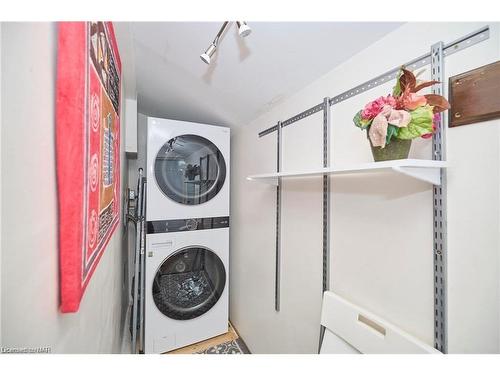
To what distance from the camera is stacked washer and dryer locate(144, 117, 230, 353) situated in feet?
5.34

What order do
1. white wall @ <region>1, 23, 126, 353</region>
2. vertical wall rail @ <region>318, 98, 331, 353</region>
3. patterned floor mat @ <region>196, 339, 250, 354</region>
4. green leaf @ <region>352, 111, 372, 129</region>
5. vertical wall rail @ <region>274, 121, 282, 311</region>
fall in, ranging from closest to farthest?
white wall @ <region>1, 23, 126, 353</region> < green leaf @ <region>352, 111, 372, 129</region> < vertical wall rail @ <region>318, 98, 331, 353</region> < vertical wall rail @ <region>274, 121, 282, 311</region> < patterned floor mat @ <region>196, 339, 250, 354</region>

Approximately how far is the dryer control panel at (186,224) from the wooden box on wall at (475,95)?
167 centimetres

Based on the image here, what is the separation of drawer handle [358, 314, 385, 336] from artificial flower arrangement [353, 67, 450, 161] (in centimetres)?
67

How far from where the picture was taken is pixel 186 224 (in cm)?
174

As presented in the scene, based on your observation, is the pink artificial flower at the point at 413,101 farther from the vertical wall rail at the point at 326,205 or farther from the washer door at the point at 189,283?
the washer door at the point at 189,283

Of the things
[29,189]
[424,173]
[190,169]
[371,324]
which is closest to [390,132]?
[424,173]

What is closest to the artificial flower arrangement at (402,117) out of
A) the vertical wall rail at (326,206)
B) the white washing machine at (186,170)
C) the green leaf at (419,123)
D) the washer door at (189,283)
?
the green leaf at (419,123)

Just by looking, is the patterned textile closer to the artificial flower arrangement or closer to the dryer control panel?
the dryer control panel

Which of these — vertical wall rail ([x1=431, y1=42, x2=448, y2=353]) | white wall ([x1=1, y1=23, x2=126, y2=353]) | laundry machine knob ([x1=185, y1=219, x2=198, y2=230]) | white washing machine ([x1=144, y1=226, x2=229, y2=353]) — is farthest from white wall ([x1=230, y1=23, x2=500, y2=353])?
white wall ([x1=1, y1=23, x2=126, y2=353])

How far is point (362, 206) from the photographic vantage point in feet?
2.92

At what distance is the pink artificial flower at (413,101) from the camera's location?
0.58m
